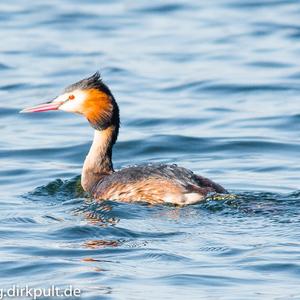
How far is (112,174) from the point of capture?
39.3 ft

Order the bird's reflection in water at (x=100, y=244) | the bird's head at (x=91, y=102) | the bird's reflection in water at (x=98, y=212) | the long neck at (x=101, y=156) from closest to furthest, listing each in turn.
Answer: the bird's reflection in water at (x=100, y=244), the bird's reflection in water at (x=98, y=212), the bird's head at (x=91, y=102), the long neck at (x=101, y=156)

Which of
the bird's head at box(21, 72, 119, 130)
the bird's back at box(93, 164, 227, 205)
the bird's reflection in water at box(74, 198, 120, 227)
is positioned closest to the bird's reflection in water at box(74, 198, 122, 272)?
the bird's reflection in water at box(74, 198, 120, 227)

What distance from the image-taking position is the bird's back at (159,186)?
1120 centimetres

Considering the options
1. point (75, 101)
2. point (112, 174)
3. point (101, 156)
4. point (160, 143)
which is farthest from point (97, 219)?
point (160, 143)

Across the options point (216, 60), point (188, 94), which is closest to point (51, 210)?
point (188, 94)

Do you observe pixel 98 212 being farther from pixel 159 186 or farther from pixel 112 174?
pixel 112 174

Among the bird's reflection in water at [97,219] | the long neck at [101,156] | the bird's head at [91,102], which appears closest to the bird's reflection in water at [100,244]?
the bird's reflection in water at [97,219]

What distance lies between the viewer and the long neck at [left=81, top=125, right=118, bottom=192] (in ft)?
40.8

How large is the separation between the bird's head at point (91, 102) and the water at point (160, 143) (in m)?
0.81

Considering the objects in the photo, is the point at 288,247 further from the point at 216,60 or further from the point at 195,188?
the point at 216,60

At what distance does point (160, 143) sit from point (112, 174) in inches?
114

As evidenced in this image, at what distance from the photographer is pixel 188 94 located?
1762 centimetres

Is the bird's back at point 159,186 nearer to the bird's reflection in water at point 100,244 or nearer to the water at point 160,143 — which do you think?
the water at point 160,143

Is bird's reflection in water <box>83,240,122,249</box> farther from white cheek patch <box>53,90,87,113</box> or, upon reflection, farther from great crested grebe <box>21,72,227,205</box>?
white cheek patch <box>53,90,87,113</box>
